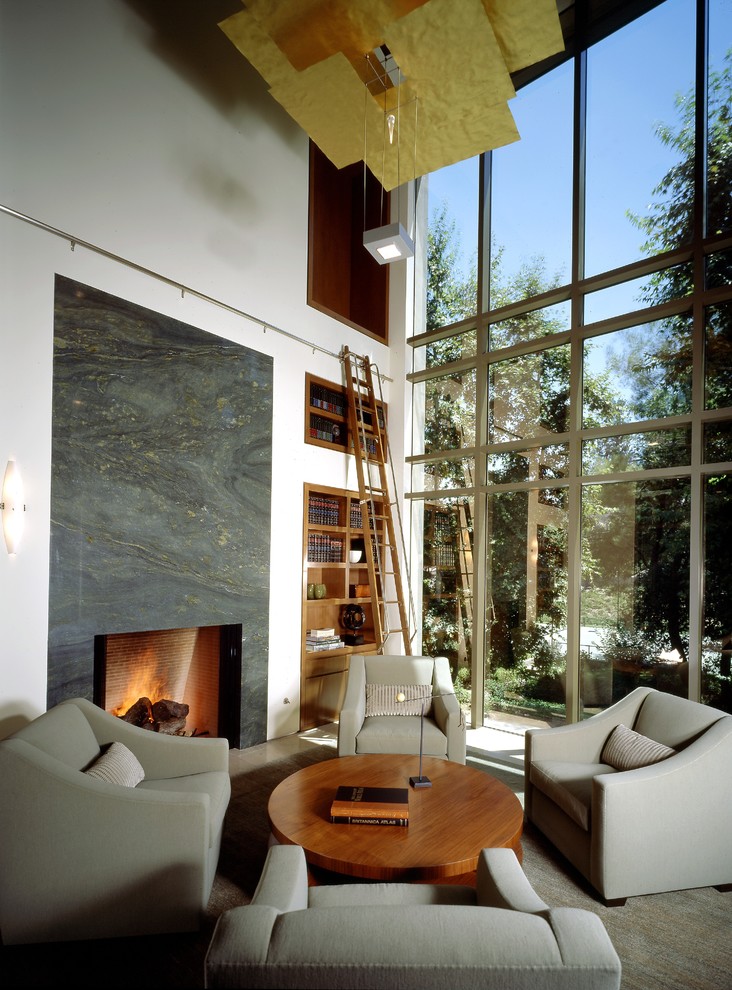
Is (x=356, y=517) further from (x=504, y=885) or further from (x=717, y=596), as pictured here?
(x=504, y=885)

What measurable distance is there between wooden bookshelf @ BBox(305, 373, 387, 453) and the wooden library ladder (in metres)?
0.09

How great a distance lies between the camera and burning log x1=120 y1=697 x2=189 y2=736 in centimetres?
465

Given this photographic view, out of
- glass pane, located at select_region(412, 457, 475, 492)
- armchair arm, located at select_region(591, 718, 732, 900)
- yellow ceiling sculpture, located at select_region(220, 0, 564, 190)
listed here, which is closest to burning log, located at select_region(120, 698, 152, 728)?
armchair arm, located at select_region(591, 718, 732, 900)

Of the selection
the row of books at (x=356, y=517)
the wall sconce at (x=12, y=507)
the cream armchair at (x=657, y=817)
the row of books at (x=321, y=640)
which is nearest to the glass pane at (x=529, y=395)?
the row of books at (x=356, y=517)

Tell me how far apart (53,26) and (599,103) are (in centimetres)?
433

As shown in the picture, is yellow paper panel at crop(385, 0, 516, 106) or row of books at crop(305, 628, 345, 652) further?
row of books at crop(305, 628, 345, 652)

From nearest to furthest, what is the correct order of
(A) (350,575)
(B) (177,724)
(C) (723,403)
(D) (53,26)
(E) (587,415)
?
1. (D) (53,26)
2. (C) (723,403)
3. (B) (177,724)
4. (E) (587,415)
5. (A) (350,575)

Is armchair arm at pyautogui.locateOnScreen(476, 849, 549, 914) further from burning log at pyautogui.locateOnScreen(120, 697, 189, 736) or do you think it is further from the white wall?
burning log at pyautogui.locateOnScreen(120, 697, 189, 736)

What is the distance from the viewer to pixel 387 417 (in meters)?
7.03

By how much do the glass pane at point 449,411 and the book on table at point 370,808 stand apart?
3917 mm

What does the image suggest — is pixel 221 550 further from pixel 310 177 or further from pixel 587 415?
pixel 310 177

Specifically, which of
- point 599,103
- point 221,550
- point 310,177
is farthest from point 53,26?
point 599,103

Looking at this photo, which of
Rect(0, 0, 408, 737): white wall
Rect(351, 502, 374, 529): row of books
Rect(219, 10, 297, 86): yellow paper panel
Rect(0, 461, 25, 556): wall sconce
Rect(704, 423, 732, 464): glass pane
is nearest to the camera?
Rect(0, 461, 25, 556): wall sconce

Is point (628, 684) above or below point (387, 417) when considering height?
below
